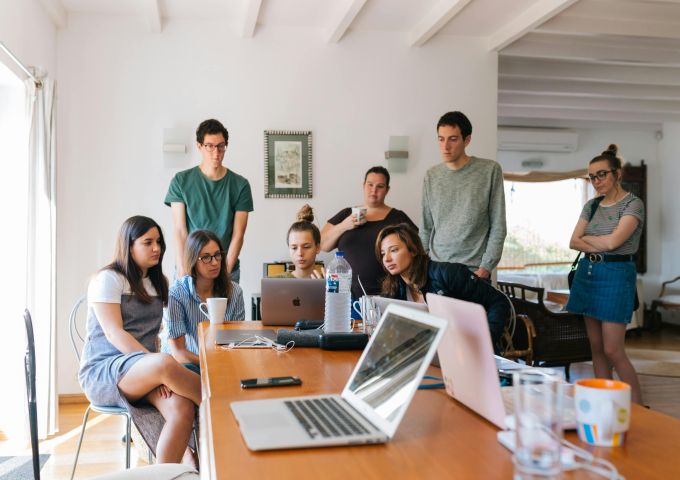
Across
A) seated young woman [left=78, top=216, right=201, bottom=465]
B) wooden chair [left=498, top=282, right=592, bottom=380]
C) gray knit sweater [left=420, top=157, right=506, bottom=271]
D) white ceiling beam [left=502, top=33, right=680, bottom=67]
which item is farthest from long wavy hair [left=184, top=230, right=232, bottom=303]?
white ceiling beam [left=502, top=33, right=680, bottom=67]

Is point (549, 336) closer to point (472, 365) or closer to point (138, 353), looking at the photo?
point (138, 353)

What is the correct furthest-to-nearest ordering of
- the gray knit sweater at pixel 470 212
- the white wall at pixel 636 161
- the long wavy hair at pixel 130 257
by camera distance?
1. the white wall at pixel 636 161
2. the gray knit sweater at pixel 470 212
3. the long wavy hair at pixel 130 257

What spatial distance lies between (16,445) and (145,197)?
1.81 m

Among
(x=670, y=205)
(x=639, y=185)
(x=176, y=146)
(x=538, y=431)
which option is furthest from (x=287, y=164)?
(x=670, y=205)

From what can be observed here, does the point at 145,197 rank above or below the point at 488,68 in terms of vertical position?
below

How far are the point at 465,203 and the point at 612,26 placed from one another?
2.13 metres

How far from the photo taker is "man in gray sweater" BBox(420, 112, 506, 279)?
3359 mm

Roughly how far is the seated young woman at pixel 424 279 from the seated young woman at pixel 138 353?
884 mm

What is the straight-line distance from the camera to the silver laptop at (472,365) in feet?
3.74

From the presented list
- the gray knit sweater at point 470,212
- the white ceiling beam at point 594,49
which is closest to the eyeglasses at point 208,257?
the gray knit sweater at point 470,212

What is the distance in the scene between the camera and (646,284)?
28.2 ft

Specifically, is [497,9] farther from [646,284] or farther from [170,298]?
[646,284]

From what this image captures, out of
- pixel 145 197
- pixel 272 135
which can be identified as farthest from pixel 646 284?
pixel 145 197

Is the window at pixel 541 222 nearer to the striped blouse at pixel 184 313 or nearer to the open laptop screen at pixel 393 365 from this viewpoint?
the striped blouse at pixel 184 313
